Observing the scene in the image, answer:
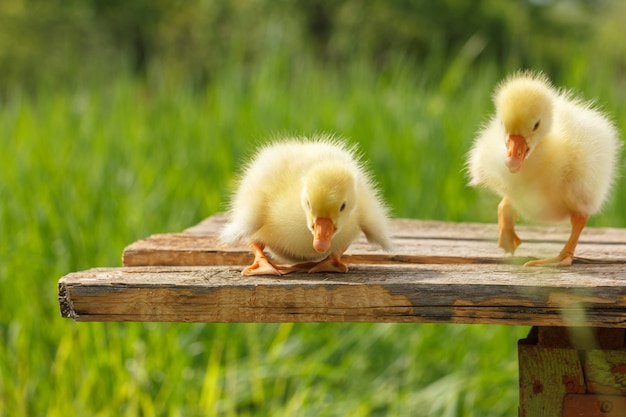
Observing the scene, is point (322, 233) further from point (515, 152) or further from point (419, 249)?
point (419, 249)

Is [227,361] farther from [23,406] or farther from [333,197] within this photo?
[333,197]

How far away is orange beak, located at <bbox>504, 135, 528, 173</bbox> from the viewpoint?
1.95 m

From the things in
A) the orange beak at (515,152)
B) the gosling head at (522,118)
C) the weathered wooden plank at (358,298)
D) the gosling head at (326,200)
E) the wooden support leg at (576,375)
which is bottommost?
the wooden support leg at (576,375)

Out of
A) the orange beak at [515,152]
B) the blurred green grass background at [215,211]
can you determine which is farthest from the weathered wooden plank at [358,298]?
the blurred green grass background at [215,211]

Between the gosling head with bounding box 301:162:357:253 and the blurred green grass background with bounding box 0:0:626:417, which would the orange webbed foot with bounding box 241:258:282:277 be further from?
the blurred green grass background with bounding box 0:0:626:417

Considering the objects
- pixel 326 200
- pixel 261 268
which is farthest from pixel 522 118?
pixel 261 268

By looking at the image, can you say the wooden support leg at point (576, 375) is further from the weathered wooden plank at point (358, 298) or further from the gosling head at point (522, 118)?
the gosling head at point (522, 118)

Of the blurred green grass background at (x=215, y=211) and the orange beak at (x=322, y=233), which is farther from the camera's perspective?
the blurred green grass background at (x=215, y=211)

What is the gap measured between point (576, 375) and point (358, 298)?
48cm

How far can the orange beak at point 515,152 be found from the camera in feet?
6.40

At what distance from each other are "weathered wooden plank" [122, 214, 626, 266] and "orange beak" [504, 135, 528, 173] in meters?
0.19

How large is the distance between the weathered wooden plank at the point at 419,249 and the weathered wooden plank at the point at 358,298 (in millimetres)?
277

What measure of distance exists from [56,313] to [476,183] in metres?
2.31

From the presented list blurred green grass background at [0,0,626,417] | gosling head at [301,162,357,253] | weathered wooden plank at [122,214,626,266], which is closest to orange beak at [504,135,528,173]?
weathered wooden plank at [122,214,626,266]
